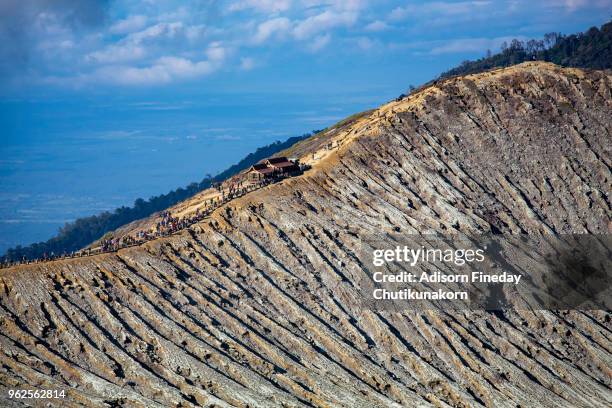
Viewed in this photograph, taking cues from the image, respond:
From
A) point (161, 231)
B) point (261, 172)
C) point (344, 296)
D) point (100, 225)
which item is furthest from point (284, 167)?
point (100, 225)

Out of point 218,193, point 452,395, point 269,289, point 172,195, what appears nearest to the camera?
point 452,395

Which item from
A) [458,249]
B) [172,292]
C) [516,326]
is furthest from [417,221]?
[172,292]

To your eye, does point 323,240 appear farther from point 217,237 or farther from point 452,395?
point 452,395

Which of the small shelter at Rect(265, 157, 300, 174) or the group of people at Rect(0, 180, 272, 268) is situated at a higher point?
the small shelter at Rect(265, 157, 300, 174)

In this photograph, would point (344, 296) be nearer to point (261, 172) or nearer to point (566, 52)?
point (261, 172)

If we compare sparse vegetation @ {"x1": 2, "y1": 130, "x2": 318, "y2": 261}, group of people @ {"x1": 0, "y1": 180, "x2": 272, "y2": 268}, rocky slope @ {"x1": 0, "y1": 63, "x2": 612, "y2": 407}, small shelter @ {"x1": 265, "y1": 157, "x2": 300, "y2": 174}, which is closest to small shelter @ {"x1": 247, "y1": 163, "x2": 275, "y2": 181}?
small shelter @ {"x1": 265, "y1": 157, "x2": 300, "y2": 174}

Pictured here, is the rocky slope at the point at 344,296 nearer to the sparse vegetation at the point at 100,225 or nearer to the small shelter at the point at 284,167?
the small shelter at the point at 284,167

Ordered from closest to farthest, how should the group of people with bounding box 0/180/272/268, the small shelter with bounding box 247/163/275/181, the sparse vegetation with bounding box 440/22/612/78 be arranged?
the group of people with bounding box 0/180/272/268 < the small shelter with bounding box 247/163/275/181 < the sparse vegetation with bounding box 440/22/612/78

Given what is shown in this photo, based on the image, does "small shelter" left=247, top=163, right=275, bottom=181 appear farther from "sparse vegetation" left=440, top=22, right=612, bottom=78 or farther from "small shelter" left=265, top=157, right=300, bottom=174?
"sparse vegetation" left=440, top=22, right=612, bottom=78
